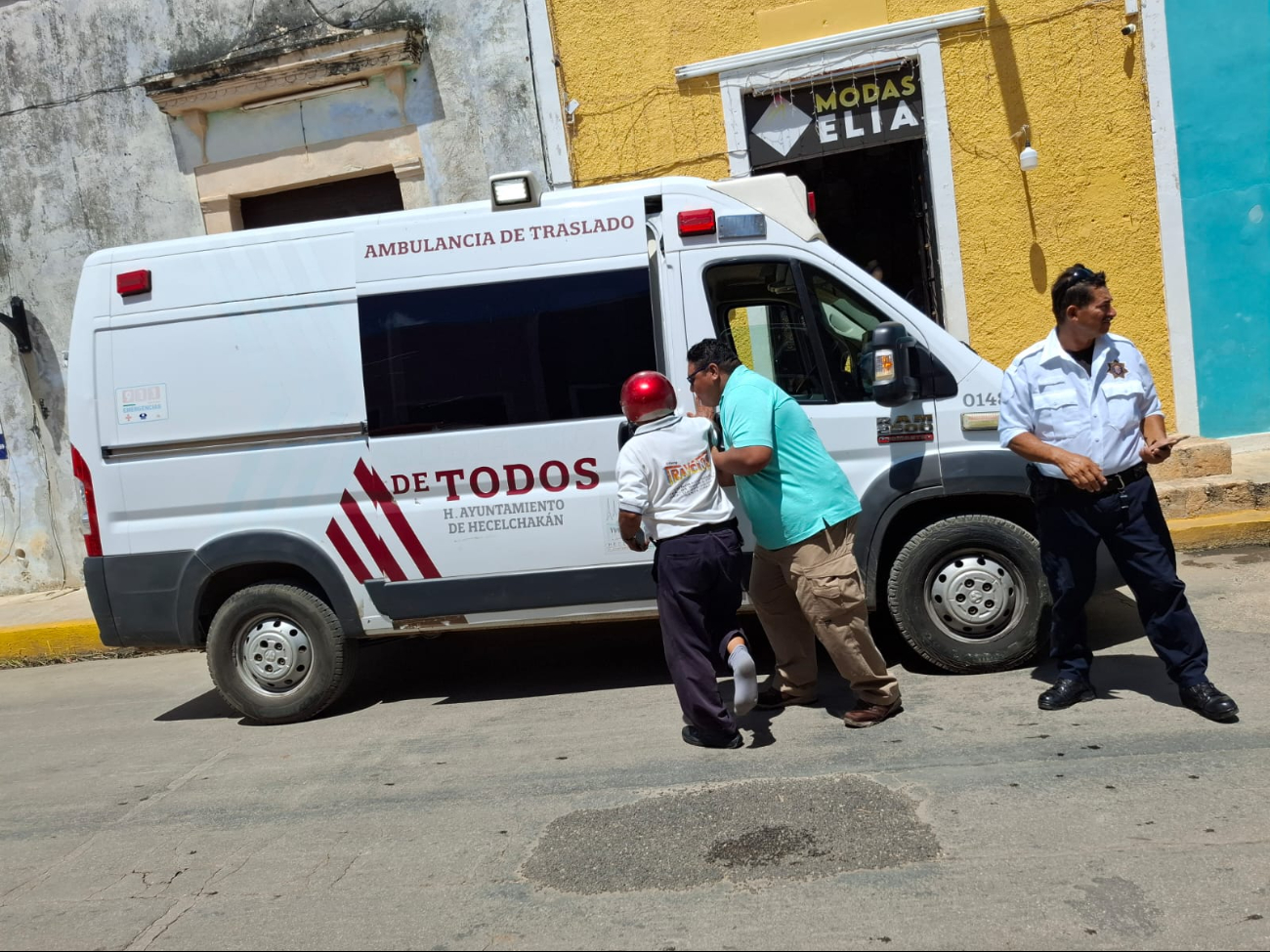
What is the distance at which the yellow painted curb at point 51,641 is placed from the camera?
29.4ft

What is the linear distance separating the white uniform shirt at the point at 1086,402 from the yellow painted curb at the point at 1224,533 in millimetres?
A: 3355

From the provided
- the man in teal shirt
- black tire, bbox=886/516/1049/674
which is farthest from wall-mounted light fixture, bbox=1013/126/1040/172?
the man in teal shirt

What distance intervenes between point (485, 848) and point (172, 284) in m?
3.47

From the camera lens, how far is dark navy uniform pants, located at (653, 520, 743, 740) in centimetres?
485

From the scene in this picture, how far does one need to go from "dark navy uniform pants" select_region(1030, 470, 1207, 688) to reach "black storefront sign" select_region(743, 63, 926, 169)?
18.6 feet

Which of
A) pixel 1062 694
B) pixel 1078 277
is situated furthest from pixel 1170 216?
pixel 1062 694

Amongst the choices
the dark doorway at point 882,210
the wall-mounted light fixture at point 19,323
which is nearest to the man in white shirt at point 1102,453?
the dark doorway at point 882,210

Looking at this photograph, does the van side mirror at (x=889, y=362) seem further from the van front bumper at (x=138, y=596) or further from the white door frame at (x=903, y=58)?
the white door frame at (x=903, y=58)

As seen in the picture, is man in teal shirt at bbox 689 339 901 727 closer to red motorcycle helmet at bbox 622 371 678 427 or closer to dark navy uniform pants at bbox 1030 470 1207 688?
red motorcycle helmet at bbox 622 371 678 427

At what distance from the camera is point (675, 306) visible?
559 cm

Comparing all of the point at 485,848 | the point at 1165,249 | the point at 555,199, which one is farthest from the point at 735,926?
the point at 1165,249

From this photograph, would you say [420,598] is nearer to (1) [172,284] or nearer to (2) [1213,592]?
(1) [172,284]

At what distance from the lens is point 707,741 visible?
498 centimetres

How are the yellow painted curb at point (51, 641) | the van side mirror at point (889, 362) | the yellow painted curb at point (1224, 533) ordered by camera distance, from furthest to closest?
the yellow painted curb at point (51, 641) < the yellow painted curb at point (1224, 533) < the van side mirror at point (889, 362)
